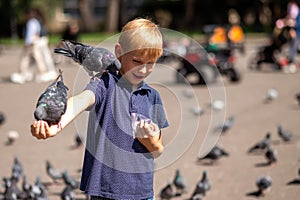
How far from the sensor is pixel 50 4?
117ft

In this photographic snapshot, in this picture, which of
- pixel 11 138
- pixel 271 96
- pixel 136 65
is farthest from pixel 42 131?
pixel 271 96

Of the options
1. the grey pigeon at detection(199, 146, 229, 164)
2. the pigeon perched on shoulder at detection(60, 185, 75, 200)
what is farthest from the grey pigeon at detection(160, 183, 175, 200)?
the grey pigeon at detection(199, 146, 229, 164)

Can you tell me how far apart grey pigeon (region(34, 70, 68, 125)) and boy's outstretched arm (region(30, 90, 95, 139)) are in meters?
0.03

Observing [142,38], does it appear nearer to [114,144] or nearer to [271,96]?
[114,144]

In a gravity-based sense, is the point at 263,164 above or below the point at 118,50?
below

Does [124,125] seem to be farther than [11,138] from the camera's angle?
No

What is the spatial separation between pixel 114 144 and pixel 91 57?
1.63 feet

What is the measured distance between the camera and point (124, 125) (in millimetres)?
3713

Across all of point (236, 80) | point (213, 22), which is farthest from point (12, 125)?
point (213, 22)

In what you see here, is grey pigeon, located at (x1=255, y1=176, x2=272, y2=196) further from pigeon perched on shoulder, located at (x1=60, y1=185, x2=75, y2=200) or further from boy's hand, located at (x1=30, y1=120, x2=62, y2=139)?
boy's hand, located at (x1=30, y1=120, x2=62, y2=139)

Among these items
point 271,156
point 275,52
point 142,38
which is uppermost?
point 275,52

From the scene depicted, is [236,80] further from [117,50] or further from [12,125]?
[117,50]

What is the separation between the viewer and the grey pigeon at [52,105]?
318 centimetres

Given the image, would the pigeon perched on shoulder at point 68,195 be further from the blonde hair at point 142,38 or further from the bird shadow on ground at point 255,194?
the blonde hair at point 142,38
